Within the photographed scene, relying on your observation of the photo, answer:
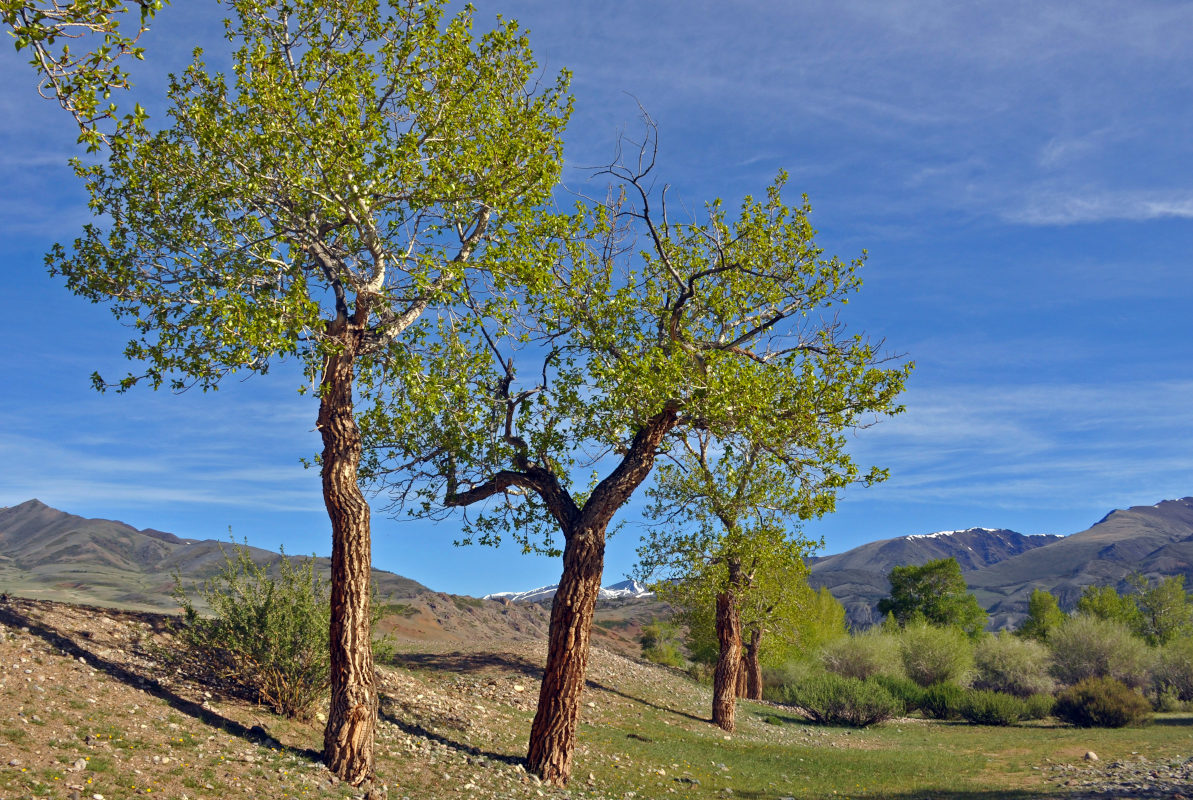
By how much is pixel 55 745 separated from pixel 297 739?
357 cm

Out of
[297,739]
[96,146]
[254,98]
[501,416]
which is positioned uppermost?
[254,98]

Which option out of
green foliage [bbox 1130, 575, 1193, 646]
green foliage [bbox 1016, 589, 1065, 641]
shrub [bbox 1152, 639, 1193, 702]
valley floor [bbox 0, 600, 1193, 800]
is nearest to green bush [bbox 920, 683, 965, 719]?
valley floor [bbox 0, 600, 1193, 800]

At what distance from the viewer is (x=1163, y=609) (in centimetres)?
6309

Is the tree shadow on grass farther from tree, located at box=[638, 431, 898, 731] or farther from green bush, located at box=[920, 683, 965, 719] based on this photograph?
green bush, located at box=[920, 683, 965, 719]

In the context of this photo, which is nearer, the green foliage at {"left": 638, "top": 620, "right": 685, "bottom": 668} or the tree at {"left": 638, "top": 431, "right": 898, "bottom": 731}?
the tree at {"left": 638, "top": 431, "right": 898, "bottom": 731}

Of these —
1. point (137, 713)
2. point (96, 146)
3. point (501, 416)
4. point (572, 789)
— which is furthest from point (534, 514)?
point (96, 146)

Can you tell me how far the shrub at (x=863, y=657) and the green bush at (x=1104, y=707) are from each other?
371 inches

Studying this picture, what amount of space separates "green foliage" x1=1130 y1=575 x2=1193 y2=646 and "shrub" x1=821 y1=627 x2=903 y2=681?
107 ft

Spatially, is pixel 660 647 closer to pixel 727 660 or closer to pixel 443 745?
pixel 727 660

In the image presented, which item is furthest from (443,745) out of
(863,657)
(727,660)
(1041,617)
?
(1041,617)

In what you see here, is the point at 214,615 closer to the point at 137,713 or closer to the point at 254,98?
the point at 137,713

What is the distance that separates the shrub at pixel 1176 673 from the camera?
1524 inches

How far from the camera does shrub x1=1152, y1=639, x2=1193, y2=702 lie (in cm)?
3872

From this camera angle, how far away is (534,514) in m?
15.5
